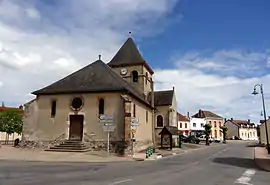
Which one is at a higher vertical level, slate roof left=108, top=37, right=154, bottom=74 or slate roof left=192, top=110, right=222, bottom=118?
slate roof left=108, top=37, right=154, bottom=74

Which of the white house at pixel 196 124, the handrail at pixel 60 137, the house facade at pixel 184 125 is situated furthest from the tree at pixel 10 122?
the white house at pixel 196 124

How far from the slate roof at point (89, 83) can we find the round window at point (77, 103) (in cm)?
85

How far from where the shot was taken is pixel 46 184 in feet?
30.1

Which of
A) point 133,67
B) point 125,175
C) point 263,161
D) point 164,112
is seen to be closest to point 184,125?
point 164,112

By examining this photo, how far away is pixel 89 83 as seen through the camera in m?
27.3

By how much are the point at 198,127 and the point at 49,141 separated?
225ft

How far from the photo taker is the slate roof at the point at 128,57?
3906 cm

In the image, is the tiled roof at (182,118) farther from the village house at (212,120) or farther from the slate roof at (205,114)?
the slate roof at (205,114)

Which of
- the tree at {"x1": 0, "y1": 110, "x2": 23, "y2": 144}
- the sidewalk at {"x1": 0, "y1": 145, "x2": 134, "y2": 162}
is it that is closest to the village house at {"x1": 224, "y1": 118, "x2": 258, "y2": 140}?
the tree at {"x1": 0, "y1": 110, "x2": 23, "y2": 144}

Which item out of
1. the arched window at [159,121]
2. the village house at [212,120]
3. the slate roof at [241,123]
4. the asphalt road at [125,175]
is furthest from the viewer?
the slate roof at [241,123]

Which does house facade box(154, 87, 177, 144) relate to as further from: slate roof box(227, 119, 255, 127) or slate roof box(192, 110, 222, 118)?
slate roof box(227, 119, 255, 127)

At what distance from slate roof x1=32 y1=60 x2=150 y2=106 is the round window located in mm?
848

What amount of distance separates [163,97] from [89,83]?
18.1 metres

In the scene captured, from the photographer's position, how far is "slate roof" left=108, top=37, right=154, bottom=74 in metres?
39.1
